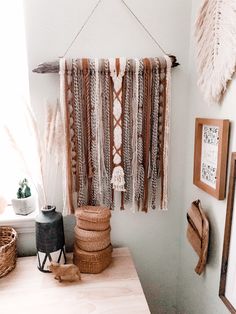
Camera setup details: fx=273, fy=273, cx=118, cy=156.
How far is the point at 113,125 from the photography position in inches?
43.5

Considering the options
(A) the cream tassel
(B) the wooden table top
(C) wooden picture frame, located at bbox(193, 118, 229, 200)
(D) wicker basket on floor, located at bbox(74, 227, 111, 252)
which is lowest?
(B) the wooden table top

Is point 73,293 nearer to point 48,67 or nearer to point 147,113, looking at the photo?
point 147,113

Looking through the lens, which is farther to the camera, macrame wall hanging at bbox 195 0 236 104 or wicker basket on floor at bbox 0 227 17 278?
wicker basket on floor at bbox 0 227 17 278

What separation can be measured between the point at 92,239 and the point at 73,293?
Result: 0.20 meters

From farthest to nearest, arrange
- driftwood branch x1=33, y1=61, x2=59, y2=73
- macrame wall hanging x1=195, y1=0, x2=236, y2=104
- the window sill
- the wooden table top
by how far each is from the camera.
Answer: the window sill < driftwood branch x1=33, y1=61, x2=59, y2=73 < the wooden table top < macrame wall hanging x1=195, y1=0, x2=236, y2=104

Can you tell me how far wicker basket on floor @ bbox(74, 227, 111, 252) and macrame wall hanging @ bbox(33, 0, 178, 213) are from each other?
124 mm

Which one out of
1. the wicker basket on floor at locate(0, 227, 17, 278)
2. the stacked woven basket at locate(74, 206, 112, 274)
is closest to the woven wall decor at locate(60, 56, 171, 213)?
the stacked woven basket at locate(74, 206, 112, 274)

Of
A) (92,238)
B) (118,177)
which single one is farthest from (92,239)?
(118,177)

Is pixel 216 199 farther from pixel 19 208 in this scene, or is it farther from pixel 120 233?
pixel 19 208

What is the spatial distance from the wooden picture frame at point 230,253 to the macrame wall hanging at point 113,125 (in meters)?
0.35

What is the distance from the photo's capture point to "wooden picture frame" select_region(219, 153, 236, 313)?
33.6 inches

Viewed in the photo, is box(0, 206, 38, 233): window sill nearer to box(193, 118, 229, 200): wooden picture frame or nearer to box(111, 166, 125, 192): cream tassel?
box(111, 166, 125, 192): cream tassel

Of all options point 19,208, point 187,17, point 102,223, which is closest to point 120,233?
point 102,223

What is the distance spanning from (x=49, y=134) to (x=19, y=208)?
0.41m
